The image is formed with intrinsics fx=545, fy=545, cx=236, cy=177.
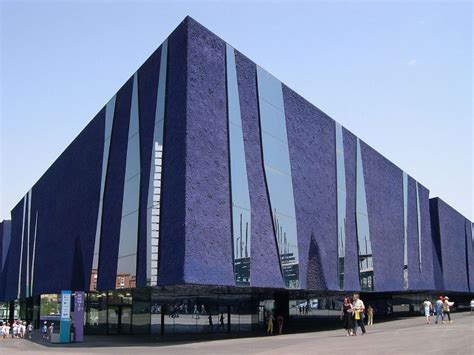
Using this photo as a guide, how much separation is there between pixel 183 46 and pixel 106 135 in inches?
435

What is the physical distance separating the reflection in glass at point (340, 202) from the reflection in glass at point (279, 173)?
6373 mm

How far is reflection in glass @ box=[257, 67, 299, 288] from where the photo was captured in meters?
28.8

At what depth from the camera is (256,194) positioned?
27.4 meters

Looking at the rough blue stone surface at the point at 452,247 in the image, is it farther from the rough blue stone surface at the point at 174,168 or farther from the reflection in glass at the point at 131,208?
the rough blue stone surface at the point at 174,168

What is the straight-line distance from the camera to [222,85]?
88.2 ft

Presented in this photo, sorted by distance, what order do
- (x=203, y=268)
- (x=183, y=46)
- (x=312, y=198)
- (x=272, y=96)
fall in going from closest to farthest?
1. (x=203, y=268)
2. (x=183, y=46)
3. (x=272, y=96)
4. (x=312, y=198)

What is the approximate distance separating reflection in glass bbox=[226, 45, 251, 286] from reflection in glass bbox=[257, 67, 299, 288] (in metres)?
2.14

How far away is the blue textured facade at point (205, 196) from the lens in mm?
24469

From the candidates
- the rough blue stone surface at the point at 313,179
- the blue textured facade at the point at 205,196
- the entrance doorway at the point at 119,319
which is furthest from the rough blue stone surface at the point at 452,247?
the entrance doorway at the point at 119,319

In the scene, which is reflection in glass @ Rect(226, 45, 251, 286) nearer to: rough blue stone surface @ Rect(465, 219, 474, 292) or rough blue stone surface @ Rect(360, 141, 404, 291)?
rough blue stone surface @ Rect(360, 141, 404, 291)

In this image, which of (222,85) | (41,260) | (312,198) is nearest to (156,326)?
(312,198)

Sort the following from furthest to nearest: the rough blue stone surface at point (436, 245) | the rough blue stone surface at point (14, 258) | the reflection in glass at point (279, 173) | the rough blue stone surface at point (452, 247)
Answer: the rough blue stone surface at point (452, 247) < the rough blue stone surface at point (14, 258) < the rough blue stone surface at point (436, 245) < the reflection in glass at point (279, 173)

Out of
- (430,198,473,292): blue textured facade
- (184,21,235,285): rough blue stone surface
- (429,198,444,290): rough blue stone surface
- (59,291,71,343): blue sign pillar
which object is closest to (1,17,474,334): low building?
(184,21,235,285): rough blue stone surface

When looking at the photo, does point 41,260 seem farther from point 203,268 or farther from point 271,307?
point 203,268
